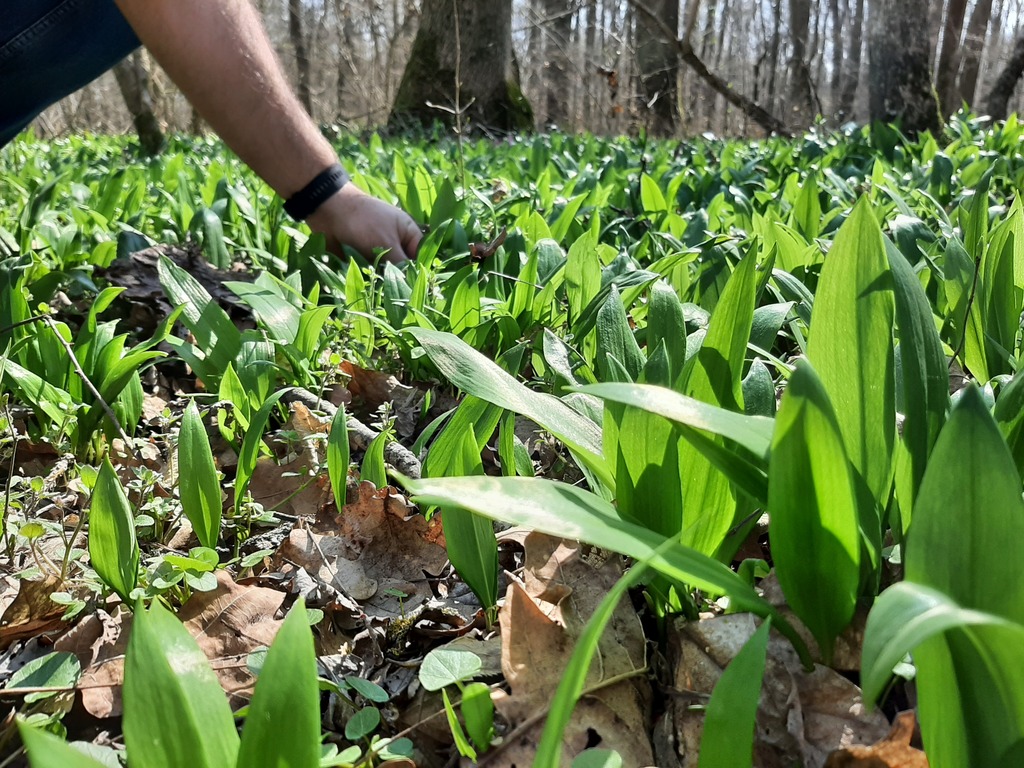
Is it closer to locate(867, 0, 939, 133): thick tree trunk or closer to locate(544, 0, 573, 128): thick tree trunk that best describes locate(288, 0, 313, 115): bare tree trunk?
locate(544, 0, 573, 128): thick tree trunk

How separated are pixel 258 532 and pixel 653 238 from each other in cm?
135

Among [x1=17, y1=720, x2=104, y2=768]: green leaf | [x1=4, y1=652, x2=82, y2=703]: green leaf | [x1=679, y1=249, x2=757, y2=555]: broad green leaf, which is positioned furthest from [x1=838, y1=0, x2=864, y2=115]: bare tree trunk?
[x1=17, y1=720, x2=104, y2=768]: green leaf

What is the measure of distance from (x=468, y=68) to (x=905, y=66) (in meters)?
5.20

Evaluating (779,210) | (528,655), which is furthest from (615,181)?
(528,655)

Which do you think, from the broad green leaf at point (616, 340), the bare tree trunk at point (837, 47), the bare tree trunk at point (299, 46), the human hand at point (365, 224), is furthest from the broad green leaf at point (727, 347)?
the bare tree trunk at point (837, 47)

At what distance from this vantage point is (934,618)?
1.28 feet

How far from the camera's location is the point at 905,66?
529 cm

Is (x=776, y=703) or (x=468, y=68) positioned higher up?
(x=468, y=68)

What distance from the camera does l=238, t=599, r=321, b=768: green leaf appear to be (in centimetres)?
53

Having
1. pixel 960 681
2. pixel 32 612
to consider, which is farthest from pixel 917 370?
pixel 32 612

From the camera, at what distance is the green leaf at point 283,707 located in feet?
1.74

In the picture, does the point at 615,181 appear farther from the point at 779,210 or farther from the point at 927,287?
the point at 927,287

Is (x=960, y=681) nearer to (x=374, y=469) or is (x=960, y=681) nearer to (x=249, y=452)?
(x=374, y=469)

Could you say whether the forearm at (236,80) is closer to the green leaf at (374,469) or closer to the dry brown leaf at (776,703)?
the green leaf at (374,469)
